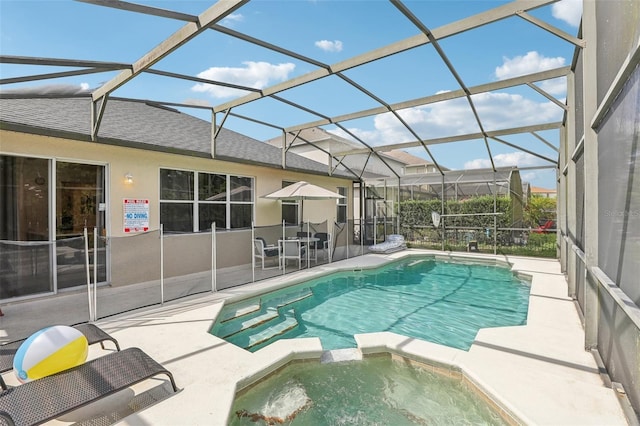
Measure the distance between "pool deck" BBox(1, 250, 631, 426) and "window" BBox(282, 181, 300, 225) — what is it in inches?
239

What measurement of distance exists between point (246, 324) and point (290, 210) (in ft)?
21.1

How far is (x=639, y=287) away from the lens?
210 centimetres

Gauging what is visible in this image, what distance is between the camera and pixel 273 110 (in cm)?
826

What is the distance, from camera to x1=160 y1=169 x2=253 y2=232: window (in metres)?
7.69

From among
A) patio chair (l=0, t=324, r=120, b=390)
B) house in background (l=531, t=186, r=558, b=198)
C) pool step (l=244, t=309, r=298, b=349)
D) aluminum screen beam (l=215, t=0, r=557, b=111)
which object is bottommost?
pool step (l=244, t=309, r=298, b=349)

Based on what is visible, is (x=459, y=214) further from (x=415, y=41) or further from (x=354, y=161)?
(x=354, y=161)

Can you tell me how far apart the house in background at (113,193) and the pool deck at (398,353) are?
1.69 meters

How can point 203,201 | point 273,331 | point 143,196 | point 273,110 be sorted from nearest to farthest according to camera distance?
point 273,331
point 143,196
point 273,110
point 203,201

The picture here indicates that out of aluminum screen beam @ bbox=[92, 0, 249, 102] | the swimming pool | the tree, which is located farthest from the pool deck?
the tree

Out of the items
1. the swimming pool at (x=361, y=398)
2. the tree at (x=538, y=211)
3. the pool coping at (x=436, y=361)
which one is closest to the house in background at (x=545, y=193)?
the tree at (x=538, y=211)

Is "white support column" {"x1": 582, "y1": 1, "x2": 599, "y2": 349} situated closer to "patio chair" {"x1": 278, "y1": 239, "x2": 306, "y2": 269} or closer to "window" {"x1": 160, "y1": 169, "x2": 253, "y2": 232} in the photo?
"patio chair" {"x1": 278, "y1": 239, "x2": 306, "y2": 269}

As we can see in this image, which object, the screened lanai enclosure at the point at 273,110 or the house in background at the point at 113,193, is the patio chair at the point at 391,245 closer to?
the screened lanai enclosure at the point at 273,110

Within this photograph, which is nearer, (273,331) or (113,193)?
(273,331)

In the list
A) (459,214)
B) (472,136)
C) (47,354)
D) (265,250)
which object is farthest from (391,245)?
(47,354)
